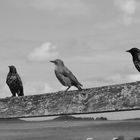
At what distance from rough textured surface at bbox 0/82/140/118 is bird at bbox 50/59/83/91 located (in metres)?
2.51

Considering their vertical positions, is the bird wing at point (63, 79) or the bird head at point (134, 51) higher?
the bird head at point (134, 51)

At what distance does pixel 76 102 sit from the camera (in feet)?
23.8

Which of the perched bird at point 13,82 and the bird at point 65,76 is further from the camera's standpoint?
the perched bird at point 13,82

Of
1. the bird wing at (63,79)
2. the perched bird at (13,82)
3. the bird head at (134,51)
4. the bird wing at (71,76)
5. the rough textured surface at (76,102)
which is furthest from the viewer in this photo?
the perched bird at (13,82)

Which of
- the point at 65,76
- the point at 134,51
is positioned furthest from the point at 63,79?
the point at 134,51

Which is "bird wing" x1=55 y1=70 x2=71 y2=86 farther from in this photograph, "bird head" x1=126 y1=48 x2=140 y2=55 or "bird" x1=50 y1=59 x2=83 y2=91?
"bird head" x1=126 y1=48 x2=140 y2=55

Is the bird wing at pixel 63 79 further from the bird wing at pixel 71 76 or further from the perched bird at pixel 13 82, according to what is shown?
the perched bird at pixel 13 82

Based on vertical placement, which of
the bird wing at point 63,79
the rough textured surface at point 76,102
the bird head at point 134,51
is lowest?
the rough textured surface at point 76,102

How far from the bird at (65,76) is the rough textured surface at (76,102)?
98.7 inches

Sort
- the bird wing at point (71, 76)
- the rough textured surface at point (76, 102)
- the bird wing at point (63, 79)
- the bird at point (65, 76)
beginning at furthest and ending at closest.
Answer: the bird wing at point (63, 79) → the bird at point (65, 76) → the bird wing at point (71, 76) → the rough textured surface at point (76, 102)

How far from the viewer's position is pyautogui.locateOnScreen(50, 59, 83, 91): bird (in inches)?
453

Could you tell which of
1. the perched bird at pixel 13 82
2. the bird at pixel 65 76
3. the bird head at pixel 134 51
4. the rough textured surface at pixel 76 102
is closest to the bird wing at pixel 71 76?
the bird at pixel 65 76

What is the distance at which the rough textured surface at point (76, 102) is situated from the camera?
22.1 feet

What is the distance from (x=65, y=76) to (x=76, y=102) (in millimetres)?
5627
